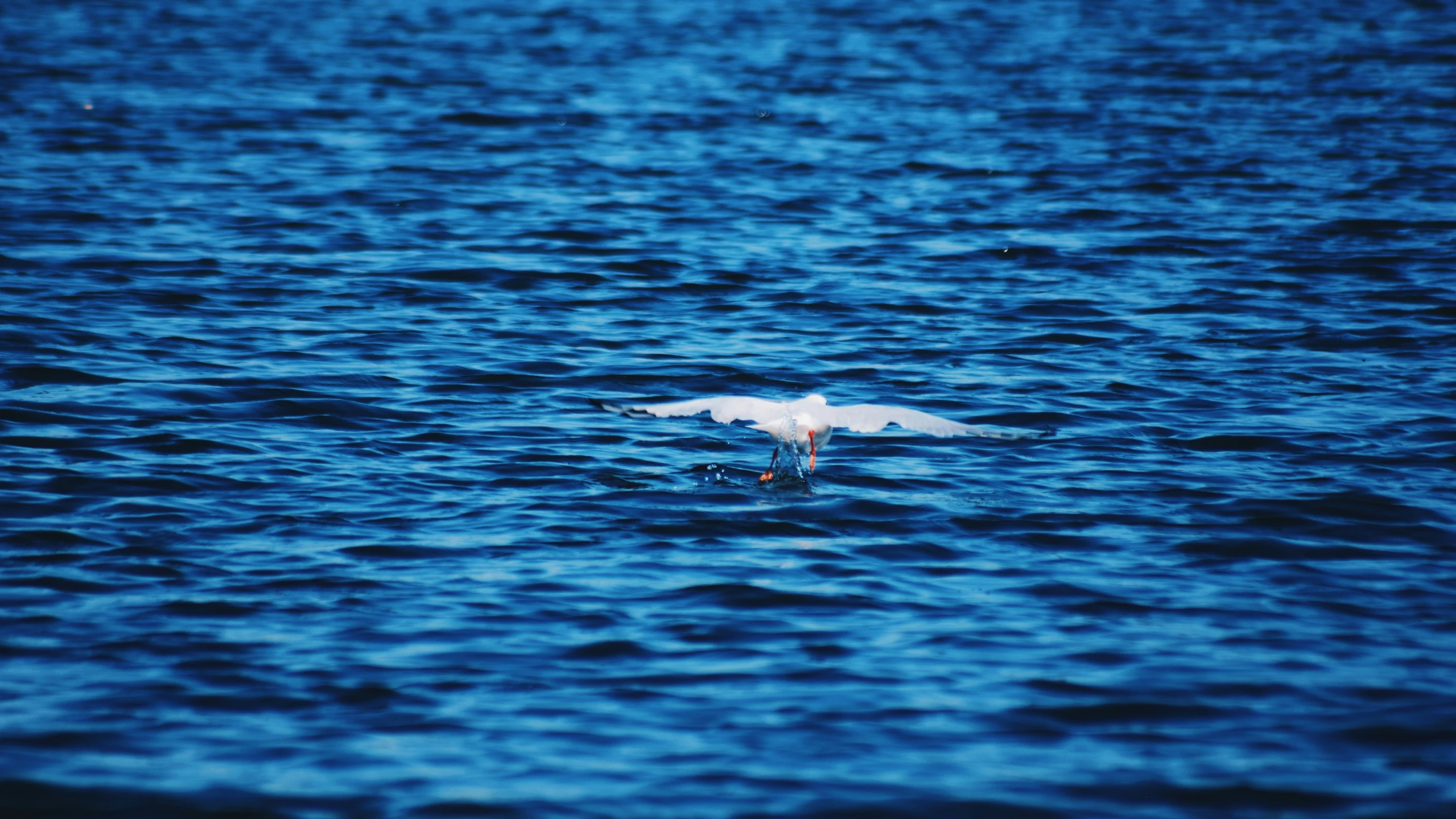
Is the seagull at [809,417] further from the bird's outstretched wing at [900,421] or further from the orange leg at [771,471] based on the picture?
the orange leg at [771,471]

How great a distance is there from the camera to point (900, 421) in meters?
10.4

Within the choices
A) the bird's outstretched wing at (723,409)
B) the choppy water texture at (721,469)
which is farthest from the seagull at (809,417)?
the choppy water texture at (721,469)

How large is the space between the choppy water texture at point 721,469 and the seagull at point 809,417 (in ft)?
1.48

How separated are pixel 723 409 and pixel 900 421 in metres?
1.13

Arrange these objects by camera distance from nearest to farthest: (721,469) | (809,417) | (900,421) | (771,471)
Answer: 1. (809,417)
2. (900,421)
3. (771,471)
4. (721,469)

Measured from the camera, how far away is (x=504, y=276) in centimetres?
1689

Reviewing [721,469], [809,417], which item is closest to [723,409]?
[809,417]

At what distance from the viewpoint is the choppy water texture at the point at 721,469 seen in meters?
7.11

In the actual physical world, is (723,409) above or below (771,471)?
above

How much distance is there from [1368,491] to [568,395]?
586 centimetres

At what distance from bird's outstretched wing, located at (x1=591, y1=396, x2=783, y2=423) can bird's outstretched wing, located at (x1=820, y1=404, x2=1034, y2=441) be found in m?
0.34

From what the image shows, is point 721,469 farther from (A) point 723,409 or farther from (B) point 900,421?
(B) point 900,421

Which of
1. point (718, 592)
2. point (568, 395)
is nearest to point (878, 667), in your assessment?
point (718, 592)

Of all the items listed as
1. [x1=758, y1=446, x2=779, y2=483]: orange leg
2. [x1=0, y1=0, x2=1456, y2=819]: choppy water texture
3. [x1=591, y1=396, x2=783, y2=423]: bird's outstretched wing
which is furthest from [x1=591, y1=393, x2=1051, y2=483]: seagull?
[x1=0, y1=0, x2=1456, y2=819]: choppy water texture
